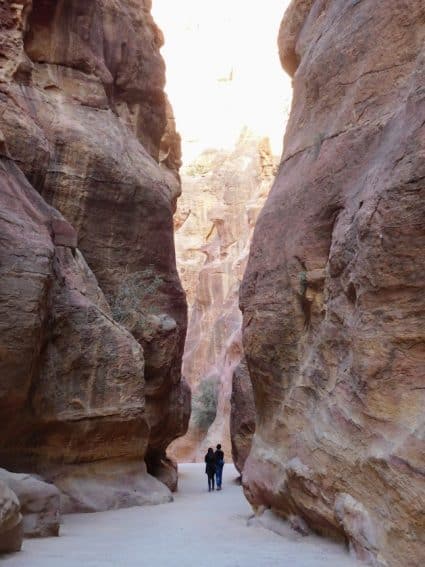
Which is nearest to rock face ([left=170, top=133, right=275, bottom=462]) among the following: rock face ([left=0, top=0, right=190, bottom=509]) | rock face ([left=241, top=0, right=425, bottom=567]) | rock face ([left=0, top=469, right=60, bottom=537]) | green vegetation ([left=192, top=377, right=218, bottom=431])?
green vegetation ([left=192, top=377, right=218, bottom=431])

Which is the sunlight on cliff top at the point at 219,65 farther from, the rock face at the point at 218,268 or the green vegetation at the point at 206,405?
the green vegetation at the point at 206,405

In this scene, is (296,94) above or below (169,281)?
above

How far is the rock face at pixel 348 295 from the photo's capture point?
5.84 meters

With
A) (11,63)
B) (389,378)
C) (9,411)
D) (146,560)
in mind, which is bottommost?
(146,560)

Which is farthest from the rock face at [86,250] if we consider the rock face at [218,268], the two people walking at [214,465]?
the rock face at [218,268]

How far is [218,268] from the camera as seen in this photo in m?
38.6

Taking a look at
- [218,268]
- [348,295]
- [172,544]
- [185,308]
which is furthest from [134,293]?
[218,268]

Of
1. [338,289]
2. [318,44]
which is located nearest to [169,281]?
[318,44]

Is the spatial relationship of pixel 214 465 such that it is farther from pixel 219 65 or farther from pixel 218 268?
pixel 219 65

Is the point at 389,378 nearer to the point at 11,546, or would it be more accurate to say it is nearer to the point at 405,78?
the point at 405,78

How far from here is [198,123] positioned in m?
77.3

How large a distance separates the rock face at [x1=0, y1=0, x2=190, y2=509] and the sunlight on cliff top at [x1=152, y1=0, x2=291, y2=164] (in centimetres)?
4672

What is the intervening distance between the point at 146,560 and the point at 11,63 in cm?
1113

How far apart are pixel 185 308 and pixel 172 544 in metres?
11.4
